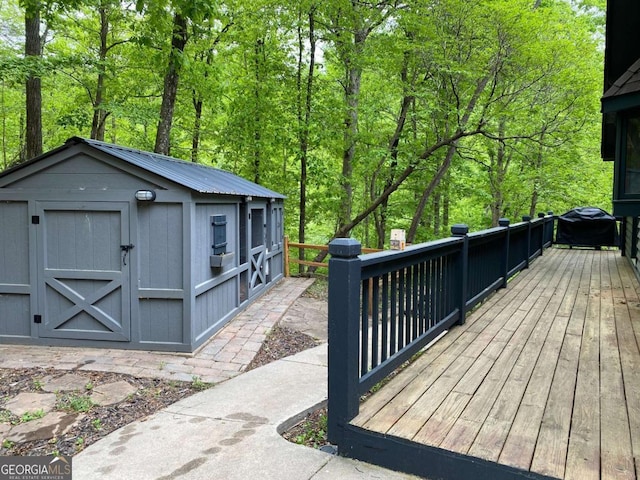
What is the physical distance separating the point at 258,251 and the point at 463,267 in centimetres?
501

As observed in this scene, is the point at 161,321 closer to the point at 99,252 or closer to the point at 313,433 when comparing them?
the point at 99,252

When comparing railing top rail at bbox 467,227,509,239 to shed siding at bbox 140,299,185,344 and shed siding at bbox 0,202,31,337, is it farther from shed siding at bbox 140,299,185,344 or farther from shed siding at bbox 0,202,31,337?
shed siding at bbox 0,202,31,337

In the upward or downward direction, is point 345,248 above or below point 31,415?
above

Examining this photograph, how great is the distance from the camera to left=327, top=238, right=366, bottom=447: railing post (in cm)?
231

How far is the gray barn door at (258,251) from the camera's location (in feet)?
27.1

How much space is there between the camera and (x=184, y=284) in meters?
5.28

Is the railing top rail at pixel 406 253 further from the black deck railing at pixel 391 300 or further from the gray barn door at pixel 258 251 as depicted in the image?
the gray barn door at pixel 258 251

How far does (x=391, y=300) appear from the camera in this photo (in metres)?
2.87

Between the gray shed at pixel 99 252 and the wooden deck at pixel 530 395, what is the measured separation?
3.12 metres

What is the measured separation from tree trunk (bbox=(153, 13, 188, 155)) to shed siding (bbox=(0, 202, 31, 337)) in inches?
150

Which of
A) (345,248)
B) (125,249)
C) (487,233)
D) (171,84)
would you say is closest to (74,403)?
(125,249)

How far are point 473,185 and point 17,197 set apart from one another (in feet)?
48.0

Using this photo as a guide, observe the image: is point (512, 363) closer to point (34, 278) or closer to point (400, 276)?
point (400, 276)

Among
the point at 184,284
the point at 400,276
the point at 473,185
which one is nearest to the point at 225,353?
the point at 184,284
